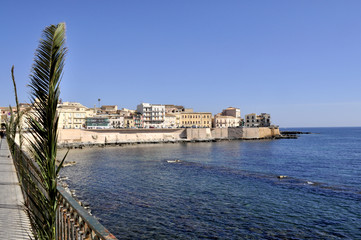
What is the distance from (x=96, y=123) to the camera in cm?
8944

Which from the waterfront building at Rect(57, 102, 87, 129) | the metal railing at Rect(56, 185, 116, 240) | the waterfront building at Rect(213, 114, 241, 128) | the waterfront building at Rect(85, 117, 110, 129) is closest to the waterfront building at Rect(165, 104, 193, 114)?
the waterfront building at Rect(213, 114, 241, 128)

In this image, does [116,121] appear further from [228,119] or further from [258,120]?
[258,120]

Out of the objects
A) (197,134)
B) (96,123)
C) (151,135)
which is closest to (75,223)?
(151,135)

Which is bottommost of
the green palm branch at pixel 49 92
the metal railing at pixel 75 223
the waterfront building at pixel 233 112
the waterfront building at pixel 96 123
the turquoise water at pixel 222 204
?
the turquoise water at pixel 222 204

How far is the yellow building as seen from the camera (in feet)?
367

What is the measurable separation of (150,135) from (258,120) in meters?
59.4

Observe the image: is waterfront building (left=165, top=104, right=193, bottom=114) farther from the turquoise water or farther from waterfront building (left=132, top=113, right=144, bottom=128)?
the turquoise water

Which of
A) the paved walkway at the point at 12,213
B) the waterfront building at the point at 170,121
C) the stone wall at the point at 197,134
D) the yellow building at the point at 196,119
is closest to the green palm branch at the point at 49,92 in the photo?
the paved walkway at the point at 12,213

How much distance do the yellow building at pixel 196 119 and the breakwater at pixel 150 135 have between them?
40.7ft

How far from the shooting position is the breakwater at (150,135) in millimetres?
75625

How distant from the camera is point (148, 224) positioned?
15.4 metres

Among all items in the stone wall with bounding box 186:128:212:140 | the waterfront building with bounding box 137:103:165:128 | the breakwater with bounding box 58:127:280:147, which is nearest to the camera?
the breakwater with bounding box 58:127:280:147

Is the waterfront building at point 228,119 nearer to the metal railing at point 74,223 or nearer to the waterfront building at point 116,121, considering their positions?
the waterfront building at point 116,121

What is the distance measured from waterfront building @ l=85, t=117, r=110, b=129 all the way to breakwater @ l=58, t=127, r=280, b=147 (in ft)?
27.0
